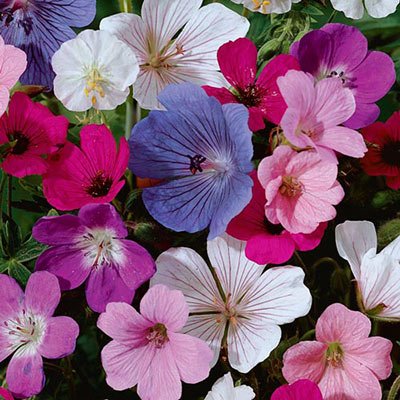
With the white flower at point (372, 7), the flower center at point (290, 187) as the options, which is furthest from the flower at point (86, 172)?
the white flower at point (372, 7)

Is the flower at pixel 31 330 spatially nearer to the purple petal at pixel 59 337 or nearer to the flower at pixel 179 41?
the purple petal at pixel 59 337

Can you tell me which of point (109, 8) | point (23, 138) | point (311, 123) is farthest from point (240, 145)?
point (109, 8)

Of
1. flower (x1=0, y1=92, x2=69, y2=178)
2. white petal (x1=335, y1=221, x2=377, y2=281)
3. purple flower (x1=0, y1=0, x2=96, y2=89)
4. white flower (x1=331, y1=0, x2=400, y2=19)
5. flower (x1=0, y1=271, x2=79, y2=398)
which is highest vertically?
white flower (x1=331, y1=0, x2=400, y2=19)

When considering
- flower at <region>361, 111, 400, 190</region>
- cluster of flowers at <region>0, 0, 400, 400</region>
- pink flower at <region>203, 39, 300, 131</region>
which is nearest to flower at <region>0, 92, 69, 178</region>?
cluster of flowers at <region>0, 0, 400, 400</region>

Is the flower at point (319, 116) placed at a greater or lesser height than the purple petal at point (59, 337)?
greater

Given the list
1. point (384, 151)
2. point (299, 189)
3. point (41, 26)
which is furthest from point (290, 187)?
point (41, 26)

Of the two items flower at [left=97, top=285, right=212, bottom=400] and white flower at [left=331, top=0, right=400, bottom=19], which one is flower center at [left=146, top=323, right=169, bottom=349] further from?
white flower at [left=331, top=0, right=400, bottom=19]

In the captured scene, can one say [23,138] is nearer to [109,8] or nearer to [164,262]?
[164,262]
